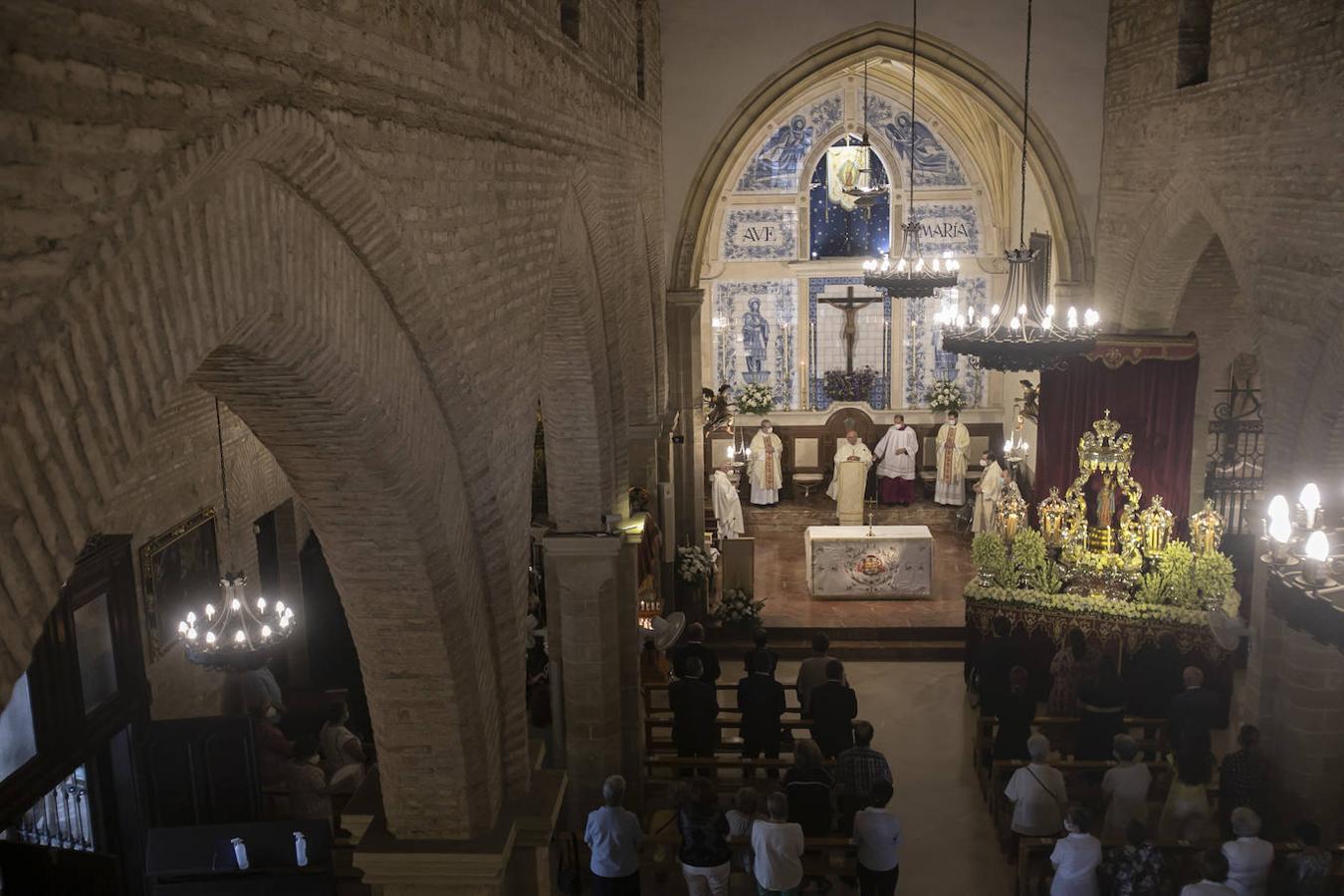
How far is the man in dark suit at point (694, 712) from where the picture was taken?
9680 mm

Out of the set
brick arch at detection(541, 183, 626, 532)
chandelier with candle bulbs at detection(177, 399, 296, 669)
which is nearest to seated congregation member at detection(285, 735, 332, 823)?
chandelier with candle bulbs at detection(177, 399, 296, 669)

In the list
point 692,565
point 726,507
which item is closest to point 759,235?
point 726,507

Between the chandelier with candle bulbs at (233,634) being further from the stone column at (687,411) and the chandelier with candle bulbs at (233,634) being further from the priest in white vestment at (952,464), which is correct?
the priest in white vestment at (952,464)

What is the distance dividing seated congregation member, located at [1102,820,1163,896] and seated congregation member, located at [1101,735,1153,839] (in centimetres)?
128

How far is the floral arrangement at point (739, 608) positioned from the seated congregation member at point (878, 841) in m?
5.75

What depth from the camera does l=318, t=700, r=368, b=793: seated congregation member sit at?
28.2 feet

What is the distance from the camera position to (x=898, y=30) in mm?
13766

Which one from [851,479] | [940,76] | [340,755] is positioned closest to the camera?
[340,755]

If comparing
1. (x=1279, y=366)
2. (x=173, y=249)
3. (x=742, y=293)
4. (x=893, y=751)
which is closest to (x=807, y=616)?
(x=893, y=751)

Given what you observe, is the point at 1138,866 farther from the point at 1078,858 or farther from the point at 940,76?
the point at 940,76

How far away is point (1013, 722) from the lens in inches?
388

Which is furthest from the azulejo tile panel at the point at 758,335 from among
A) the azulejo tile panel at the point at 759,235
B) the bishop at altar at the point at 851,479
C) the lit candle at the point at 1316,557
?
the lit candle at the point at 1316,557

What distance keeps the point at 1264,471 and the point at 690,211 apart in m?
6.91

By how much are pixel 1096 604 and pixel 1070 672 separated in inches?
52.0
